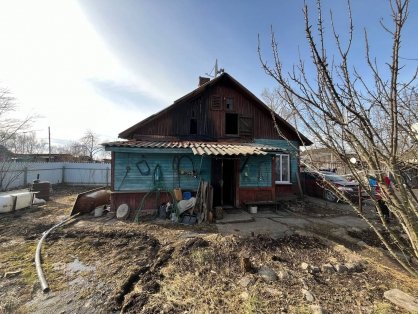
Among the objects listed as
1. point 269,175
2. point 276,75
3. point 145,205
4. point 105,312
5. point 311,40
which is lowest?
point 105,312

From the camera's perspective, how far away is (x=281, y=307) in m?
3.21

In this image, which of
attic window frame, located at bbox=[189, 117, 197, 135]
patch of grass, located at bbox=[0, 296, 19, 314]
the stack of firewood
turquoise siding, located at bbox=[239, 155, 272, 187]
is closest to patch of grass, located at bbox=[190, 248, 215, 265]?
the stack of firewood

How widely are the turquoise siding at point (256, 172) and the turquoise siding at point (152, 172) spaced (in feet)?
5.37

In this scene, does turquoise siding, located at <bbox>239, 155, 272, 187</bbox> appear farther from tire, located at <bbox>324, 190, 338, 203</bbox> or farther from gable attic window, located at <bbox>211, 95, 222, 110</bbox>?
tire, located at <bbox>324, 190, 338, 203</bbox>

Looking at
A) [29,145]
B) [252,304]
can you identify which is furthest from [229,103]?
[29,145]

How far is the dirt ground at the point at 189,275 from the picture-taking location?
3.31 metres

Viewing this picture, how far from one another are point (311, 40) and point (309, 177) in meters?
13.3

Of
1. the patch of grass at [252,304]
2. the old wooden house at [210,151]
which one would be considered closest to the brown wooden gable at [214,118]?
the old wooden house at [210,151]

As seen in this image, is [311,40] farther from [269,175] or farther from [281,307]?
[269,175]

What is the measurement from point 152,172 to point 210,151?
2684 mm

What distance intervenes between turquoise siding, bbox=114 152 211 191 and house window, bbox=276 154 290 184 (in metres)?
4.50

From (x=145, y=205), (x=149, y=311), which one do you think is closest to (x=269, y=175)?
(x=145, y=205)

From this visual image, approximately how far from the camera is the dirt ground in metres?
3.31

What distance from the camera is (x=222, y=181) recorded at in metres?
9.97
